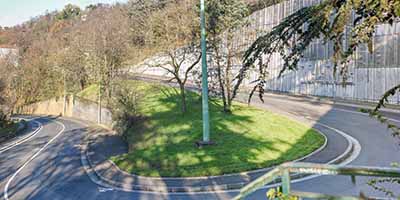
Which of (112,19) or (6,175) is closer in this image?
(6,175)

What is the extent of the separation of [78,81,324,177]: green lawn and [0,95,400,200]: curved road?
1.97 metres

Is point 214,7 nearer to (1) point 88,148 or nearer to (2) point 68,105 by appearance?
(1) point 88,148

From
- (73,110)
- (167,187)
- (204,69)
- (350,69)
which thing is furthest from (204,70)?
(73,110)

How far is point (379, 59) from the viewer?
99.3 ft

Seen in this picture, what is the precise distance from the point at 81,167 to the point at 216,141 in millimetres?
8147

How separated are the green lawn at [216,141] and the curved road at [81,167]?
197 centimetres

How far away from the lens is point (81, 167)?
77.6ft

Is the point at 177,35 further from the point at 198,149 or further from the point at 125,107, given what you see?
the point at 198,149

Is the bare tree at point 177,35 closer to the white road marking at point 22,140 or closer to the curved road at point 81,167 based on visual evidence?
the curved road at point 81,167

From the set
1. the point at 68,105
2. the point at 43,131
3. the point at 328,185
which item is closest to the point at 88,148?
the point at 43,131

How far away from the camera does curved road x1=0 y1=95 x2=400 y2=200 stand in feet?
47.0

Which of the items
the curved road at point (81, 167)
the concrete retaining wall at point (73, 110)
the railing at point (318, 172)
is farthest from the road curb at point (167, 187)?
the concrete retaining wall at point (73, 110)

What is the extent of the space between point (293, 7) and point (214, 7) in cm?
1476

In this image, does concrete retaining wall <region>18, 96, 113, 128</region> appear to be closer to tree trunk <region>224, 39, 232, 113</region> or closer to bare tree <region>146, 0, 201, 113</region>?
bare tree <region>146, 0, 201, 113</region>
